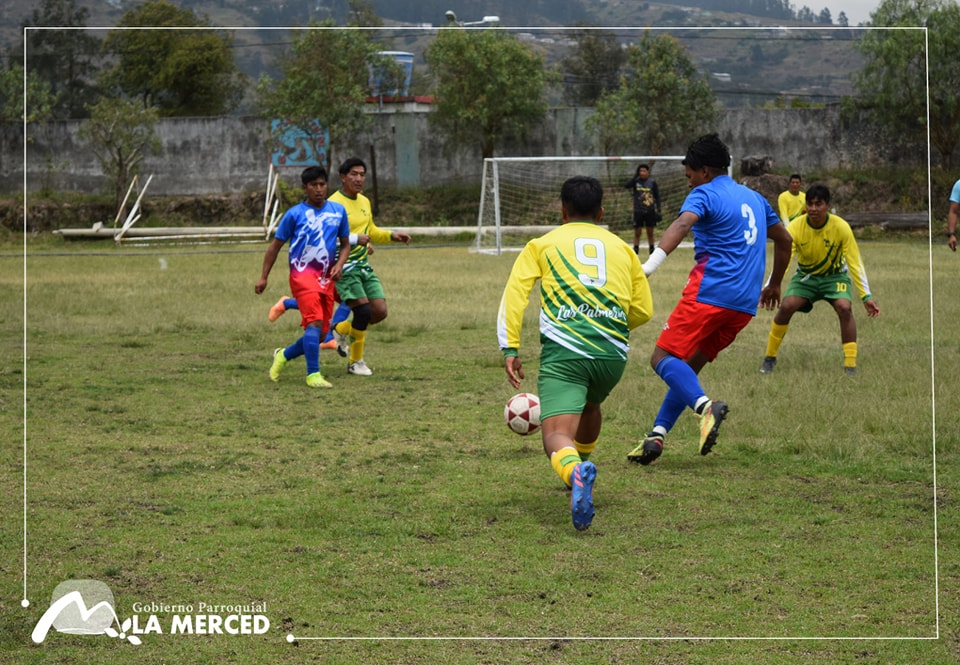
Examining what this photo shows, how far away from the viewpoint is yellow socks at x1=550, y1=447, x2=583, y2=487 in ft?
19.0

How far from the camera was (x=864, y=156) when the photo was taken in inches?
1628

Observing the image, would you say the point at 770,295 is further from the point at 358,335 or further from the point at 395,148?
the point at 395,148

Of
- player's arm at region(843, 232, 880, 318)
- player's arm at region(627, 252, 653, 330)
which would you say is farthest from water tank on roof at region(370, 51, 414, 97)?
player's arm at region(627, 252, 653, 330)

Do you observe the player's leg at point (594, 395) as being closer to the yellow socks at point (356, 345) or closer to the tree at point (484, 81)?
the yellow socks at point (356, 345)

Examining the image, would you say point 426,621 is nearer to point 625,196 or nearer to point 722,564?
point 722,564

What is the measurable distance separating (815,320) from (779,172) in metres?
27.1

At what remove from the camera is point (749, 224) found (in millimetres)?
7438

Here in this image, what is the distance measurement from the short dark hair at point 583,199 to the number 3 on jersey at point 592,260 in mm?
205

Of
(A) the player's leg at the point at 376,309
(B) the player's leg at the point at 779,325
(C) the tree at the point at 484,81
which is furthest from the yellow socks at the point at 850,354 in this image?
(C) the tree at the point at 484,81

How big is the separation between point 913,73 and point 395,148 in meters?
17.9

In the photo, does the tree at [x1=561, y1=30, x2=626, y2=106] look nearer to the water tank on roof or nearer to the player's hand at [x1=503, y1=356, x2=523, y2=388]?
the water tank on roof

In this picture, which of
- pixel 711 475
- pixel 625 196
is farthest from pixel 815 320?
pixel 625 196

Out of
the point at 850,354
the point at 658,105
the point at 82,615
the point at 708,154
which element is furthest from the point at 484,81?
the point at 82,615

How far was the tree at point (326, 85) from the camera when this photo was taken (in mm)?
41469
